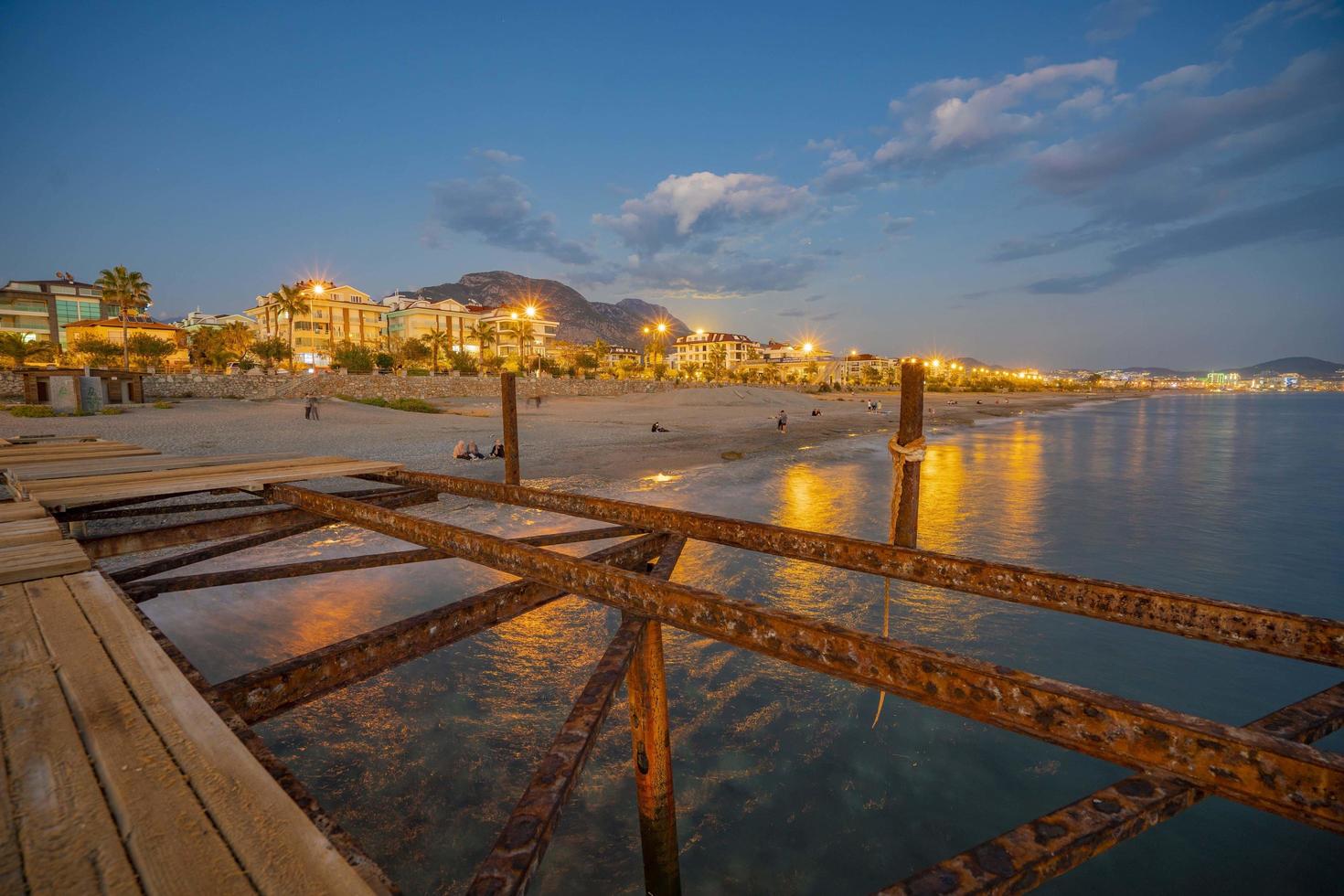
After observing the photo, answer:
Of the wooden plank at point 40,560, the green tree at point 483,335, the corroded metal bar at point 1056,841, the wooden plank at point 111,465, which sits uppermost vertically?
the green tree at point 483,335

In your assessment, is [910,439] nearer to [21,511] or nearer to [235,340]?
[21,511]

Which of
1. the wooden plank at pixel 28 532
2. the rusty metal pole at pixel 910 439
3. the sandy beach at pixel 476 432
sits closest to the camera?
the wooden plank at pixel 28 532

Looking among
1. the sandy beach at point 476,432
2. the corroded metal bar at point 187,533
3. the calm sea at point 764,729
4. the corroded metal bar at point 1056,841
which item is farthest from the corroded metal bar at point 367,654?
the sandy beach at point 476,432

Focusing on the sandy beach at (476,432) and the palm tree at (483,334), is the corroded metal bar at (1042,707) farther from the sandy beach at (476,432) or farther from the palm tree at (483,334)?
the palm tree at (483,334)

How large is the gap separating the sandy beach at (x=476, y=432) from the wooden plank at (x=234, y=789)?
655 inches

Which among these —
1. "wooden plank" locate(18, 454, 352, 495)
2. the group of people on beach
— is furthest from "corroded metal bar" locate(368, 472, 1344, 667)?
the group of people on beach

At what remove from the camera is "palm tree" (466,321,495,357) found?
99562 mm

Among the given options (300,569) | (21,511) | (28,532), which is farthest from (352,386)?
(28,532)

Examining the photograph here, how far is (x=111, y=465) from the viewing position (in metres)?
7.97

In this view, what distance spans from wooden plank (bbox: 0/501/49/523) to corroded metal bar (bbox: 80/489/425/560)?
1.89 feet

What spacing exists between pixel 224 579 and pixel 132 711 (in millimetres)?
4777

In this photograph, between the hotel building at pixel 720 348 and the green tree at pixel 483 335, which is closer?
the green tree at pixel 483 335

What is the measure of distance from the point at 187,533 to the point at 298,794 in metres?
6.51

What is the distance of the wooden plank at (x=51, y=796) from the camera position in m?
1.44
